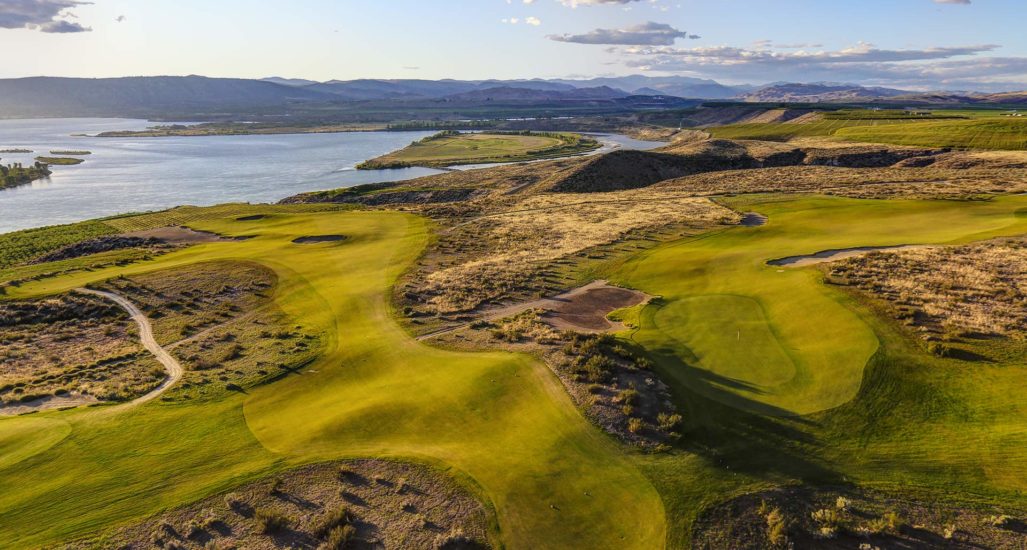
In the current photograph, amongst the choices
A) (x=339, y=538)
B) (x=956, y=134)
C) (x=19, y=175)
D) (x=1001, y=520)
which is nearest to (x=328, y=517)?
(x=339, y=538)

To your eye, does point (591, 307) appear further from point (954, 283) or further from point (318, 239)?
point (318, 239)

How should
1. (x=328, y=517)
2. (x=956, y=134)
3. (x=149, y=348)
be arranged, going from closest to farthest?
(x=328, y=517) < (x=149, y=348) < (x=956, y=134)

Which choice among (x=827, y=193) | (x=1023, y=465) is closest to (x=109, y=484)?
(x=1023, y=465)

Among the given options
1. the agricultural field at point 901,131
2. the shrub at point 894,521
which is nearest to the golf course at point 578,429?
the shrub at point 894,521

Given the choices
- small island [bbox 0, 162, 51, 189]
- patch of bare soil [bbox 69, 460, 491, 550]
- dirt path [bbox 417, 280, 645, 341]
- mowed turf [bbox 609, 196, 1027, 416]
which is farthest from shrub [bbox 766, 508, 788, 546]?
small island [bbox 0, 162, 51, 189]

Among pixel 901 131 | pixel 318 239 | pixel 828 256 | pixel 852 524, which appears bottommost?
pixel 852 524

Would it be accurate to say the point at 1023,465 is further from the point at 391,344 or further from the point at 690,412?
the point at 391,344

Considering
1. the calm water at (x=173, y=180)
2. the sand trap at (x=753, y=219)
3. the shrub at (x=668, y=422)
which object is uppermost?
the calm water at (x=173, y=180)

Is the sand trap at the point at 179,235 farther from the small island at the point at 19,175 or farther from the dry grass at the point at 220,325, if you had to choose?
the small island at the point at 19,175
